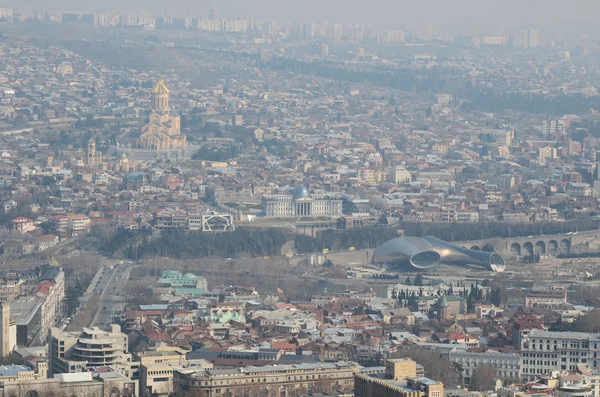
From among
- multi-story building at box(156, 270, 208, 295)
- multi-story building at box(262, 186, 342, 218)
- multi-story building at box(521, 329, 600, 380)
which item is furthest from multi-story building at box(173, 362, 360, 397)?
multi-story building at box(262, 186, 342, 218)

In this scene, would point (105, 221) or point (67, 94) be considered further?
point (67, 94)

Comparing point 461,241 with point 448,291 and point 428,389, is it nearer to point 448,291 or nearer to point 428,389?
point 448,291

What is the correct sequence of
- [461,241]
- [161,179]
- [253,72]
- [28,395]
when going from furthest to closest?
1. [253,72]
2. [161,179]
3. [461,241]
4. [28,395]

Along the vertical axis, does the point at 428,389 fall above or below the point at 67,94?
above

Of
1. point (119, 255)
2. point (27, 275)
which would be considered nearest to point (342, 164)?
point (119, 255)

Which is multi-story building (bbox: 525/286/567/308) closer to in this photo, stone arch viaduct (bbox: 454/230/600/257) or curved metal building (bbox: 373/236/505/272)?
curved metal building (bbox: 373/236/505/272)
